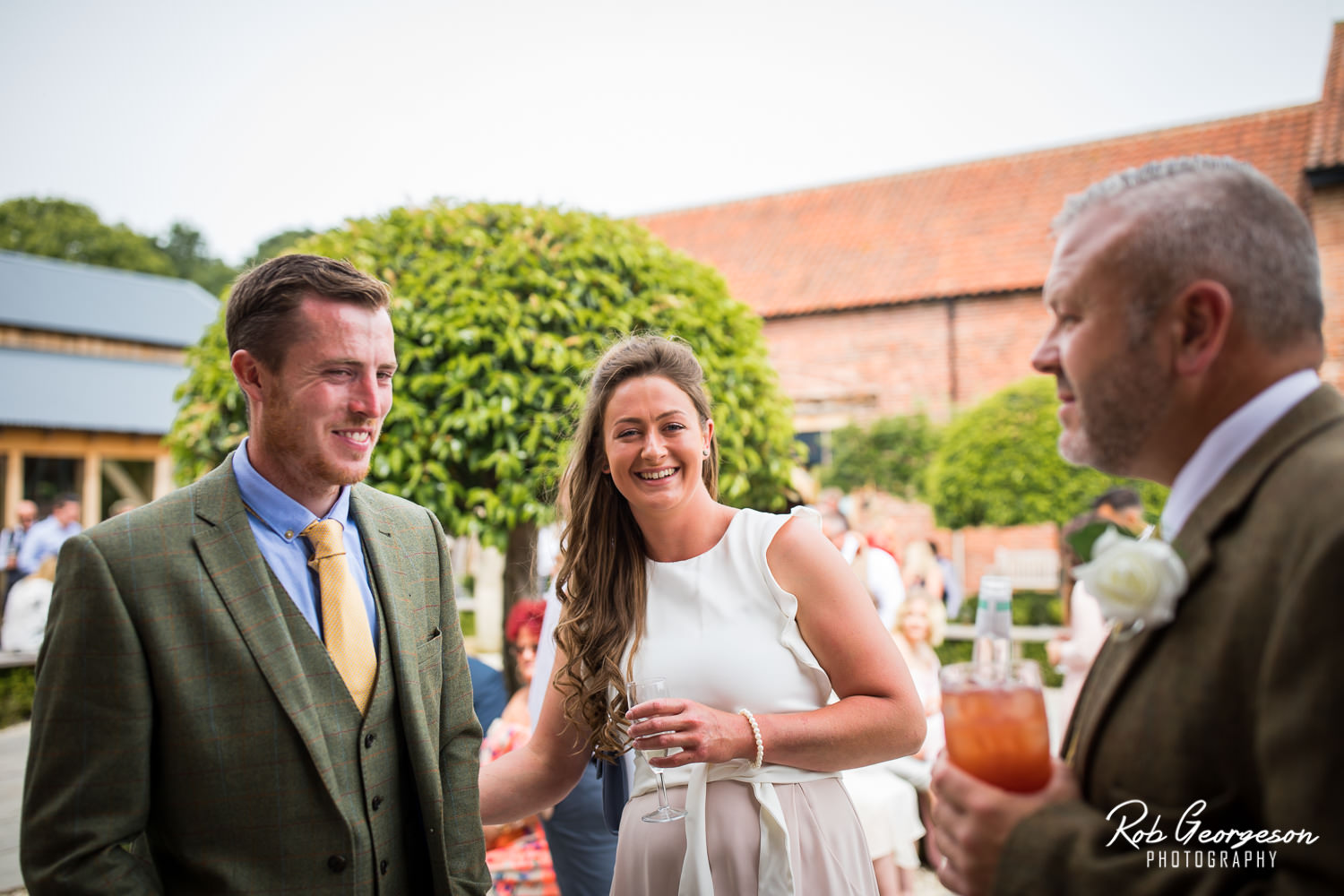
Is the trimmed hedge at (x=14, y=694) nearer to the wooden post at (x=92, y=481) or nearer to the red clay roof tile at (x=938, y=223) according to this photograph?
the wooden post at (x=92, y=481)

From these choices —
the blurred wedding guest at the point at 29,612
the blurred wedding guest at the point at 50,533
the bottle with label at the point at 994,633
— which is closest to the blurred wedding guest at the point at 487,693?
the bottle with label at the point at 994,633

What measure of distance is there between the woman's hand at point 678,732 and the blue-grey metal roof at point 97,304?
20.7 meters

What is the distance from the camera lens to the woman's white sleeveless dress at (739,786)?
229 centimetres

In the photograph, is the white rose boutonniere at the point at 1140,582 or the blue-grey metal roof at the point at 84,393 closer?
the white rose boutonniere at the point at 1140,582

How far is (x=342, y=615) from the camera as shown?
82.0 inches

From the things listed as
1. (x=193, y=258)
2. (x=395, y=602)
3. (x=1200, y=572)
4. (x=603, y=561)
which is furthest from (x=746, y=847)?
(x=193, y=258)

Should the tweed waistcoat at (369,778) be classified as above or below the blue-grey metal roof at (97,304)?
below

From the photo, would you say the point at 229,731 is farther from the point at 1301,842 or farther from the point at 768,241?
the point at 768,241

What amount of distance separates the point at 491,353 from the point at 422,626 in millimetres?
2391

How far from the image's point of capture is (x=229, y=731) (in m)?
1.85

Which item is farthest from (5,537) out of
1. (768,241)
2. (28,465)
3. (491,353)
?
(768,241)

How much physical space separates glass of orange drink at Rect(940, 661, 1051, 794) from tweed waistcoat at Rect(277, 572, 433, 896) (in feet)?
4.30

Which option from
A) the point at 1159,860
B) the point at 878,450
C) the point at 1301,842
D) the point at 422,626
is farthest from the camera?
the point at 878,450

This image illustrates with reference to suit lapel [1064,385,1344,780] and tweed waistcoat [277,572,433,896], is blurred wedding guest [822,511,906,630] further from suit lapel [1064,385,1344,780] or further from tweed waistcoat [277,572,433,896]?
suit lapel [1064,385,1344,780]
